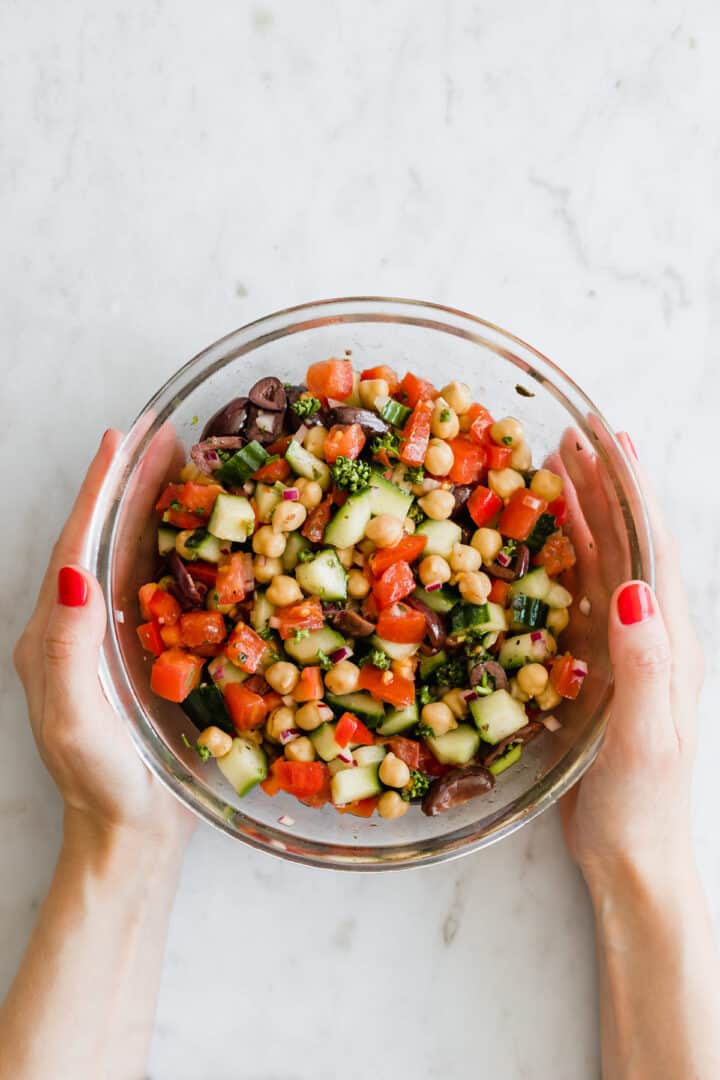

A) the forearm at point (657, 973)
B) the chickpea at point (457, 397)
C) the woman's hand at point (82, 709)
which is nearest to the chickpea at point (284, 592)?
the woman's hand at point (82, 709)

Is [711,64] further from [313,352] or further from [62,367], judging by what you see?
[62,367]

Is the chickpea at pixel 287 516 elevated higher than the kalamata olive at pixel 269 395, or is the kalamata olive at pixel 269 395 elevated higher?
the kalamata olive at pixel 269 395

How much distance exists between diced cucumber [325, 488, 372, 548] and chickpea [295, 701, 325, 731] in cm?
43

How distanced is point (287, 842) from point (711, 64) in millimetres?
2791

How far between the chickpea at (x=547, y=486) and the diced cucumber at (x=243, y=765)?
106 cm

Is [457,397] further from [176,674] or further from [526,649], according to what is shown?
A: [176,674]

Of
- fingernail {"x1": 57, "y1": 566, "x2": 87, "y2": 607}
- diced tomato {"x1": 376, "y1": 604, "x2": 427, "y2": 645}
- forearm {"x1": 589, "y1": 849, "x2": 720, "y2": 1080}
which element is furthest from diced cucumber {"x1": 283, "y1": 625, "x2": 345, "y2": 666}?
forearm {"x1": 589, "y1": 849, "x2": 720, "y2": 1080}

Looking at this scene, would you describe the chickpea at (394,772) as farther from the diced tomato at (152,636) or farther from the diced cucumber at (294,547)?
the diced tomato at (152,636)

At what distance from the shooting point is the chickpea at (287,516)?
8.99 feet

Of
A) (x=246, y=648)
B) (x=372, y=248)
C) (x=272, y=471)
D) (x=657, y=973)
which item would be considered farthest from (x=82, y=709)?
(x=657, y=973)

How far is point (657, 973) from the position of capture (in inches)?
118

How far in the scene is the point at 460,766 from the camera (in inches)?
110

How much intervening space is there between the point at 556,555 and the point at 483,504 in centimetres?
25

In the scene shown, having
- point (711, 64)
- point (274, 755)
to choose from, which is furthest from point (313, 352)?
point (711, 64)
